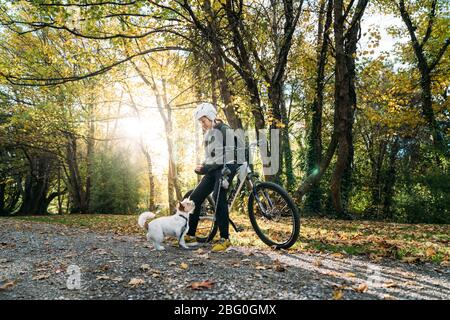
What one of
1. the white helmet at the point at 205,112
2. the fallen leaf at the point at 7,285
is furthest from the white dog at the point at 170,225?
the fallen leaf at the point at 7,285

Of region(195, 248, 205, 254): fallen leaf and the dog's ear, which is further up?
the dog's ear

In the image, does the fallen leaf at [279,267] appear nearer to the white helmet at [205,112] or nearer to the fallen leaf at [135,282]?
the fallen leaf at [135,282]

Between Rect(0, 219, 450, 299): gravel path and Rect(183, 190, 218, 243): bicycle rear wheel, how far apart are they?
17.5 inches

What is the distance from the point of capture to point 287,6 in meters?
11.1

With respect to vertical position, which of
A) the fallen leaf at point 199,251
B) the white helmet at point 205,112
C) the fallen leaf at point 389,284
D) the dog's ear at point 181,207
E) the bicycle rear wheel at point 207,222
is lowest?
the fallen leaf at point 389,284

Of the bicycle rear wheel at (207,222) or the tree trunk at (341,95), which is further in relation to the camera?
the tree trunk at (341,95)

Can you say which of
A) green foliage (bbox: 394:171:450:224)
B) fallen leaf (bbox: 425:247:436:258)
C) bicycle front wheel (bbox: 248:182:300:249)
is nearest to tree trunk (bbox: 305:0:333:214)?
green foliage (bbox: 394:171:450:224)

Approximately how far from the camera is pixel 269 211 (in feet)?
16.6

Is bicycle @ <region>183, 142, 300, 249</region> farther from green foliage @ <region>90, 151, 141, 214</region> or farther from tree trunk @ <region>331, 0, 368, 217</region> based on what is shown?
green foliage @ <region>90, 151, 141, 214</region>

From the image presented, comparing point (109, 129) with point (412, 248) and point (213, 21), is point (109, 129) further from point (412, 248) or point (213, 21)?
point (412, 248)

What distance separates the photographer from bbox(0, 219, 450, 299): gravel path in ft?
10.5

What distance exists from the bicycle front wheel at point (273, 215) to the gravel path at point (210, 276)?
31 centimetres

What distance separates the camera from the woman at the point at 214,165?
17.2 ft

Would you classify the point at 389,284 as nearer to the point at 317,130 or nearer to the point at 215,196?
the point at 215,196
